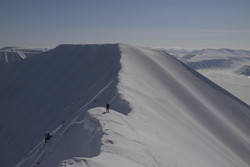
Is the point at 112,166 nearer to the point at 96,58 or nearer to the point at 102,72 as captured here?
the point at 102,72

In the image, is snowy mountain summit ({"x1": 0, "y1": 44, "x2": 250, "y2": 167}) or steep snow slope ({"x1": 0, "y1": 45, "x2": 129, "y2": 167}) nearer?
snowy mountain summit ({"x1": 0, "y1": 44, "x2": 250, "y2": 167})

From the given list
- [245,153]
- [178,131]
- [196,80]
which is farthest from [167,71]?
[178,131]

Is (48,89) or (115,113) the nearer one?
(115,113)

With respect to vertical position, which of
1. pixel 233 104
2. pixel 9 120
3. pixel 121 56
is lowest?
pixel 9 120

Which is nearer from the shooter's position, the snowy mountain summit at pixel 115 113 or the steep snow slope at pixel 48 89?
the snowy mountain summit at pixel 115 113

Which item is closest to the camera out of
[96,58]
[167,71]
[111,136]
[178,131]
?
[111,136]

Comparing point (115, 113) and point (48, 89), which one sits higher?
point (115, 113)

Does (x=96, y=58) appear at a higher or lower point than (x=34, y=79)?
higher

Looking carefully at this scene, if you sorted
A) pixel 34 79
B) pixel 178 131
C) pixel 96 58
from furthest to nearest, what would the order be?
pixel 34 79, pixel 96 58, pixel 178 131
